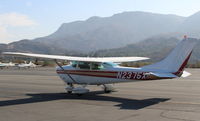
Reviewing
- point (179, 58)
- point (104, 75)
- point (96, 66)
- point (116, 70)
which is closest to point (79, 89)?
point (104, 75)

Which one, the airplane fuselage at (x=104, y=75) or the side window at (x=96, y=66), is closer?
the airplane fuselage at (x=104, y=75)

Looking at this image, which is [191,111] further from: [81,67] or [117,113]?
[81,67]

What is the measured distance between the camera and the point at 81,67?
15.5 metres

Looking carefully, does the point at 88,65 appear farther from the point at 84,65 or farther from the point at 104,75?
the point at 104,75

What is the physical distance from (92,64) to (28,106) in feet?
15.0

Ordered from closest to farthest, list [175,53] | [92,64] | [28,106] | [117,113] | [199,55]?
1. [117,113]
2. [28,106]
3. [175,53]
4. [92,64]
5. [199,55]

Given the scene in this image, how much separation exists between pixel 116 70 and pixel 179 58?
293 centimetres

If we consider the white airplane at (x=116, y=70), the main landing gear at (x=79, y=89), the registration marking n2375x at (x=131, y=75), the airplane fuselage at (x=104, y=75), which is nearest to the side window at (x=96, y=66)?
the white airplane at (x=116, y=70)

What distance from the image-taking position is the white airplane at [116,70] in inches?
514

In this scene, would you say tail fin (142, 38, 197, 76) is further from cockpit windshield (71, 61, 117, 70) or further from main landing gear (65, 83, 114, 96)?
main landing gear (65, 83, 114, 96)

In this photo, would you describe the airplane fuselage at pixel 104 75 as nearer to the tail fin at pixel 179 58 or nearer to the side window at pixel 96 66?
the side window at pixel 96 66

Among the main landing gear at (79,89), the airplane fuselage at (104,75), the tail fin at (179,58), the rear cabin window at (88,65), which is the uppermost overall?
the tail fin at (179,58)

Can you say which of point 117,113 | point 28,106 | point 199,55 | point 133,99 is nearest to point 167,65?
point 133,99

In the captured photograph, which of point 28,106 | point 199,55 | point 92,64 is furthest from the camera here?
point 199,55
